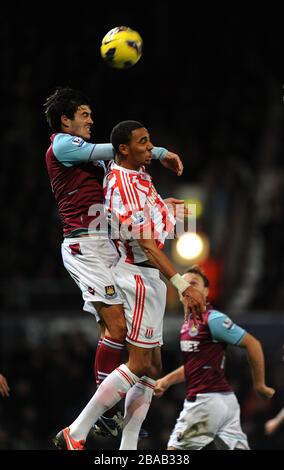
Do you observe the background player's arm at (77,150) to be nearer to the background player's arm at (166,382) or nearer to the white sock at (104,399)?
the white sock at (104,399)

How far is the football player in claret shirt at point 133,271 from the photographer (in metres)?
7.62

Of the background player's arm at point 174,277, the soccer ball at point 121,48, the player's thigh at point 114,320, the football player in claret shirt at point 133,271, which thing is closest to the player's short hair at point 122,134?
the football player in claret shirt at point 133,271

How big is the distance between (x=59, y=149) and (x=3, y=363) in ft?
23.8

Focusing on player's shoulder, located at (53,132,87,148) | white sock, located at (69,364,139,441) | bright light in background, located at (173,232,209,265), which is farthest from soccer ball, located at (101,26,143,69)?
bright light in background, located at (173,232,209,265)

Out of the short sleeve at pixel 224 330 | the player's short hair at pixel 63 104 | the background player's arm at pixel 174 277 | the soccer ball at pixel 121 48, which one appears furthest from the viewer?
the short sleeve at pixel 224 330

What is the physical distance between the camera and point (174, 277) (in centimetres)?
745

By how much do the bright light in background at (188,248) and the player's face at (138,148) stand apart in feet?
24.1

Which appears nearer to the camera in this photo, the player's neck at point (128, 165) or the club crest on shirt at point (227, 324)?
the player's neck at point (128, 165)

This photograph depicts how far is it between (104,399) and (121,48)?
8.70 ft

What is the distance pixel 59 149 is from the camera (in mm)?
7812

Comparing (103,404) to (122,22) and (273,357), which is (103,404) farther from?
(122,22)

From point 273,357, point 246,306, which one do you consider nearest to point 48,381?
point 273,357

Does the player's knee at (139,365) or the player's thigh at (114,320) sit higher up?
the player's thigh at (114,320)

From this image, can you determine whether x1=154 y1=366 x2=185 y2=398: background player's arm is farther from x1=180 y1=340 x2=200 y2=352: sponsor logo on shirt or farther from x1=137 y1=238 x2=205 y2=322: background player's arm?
x1=137 y1=238 x2=205 y2=322: background player's arm
